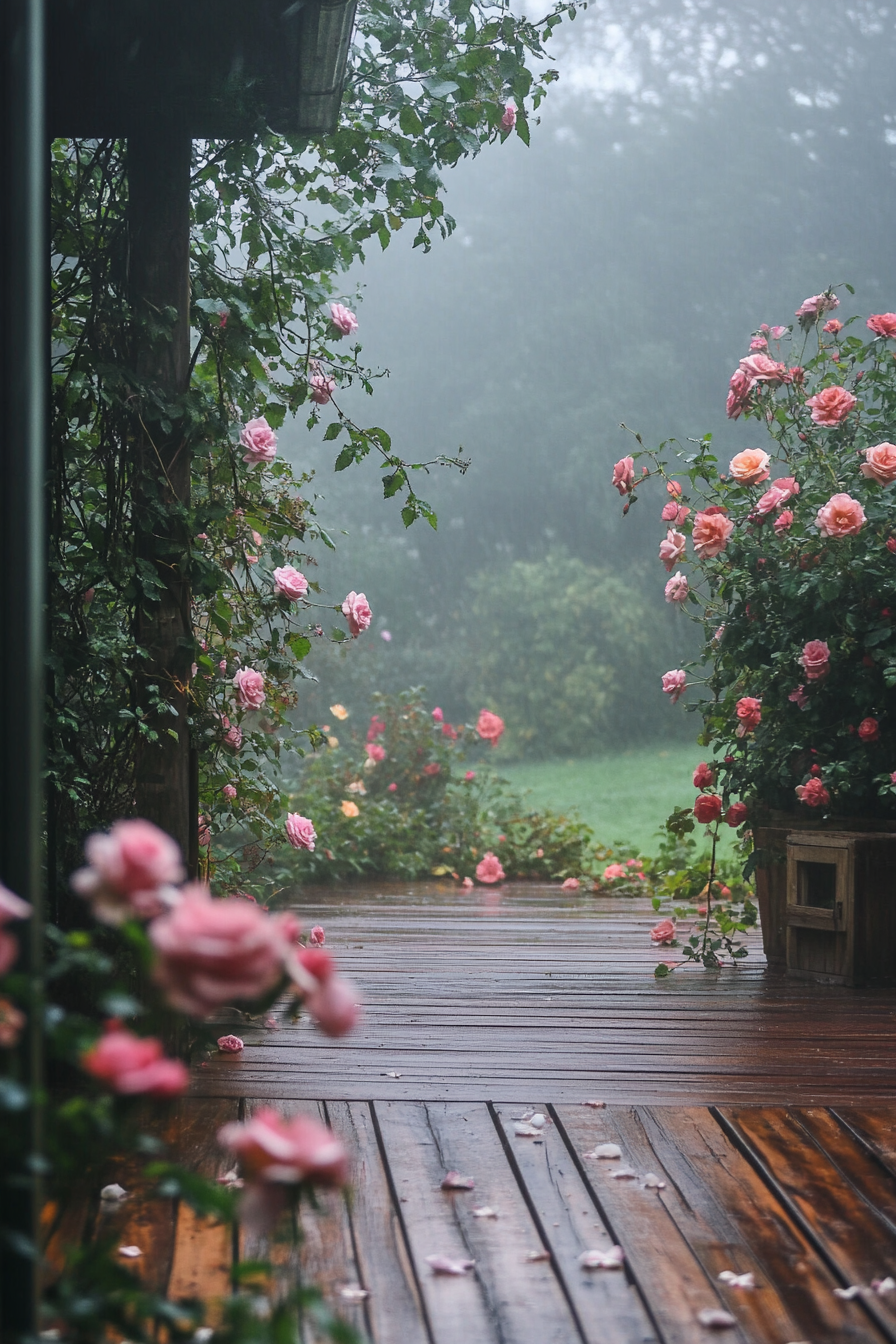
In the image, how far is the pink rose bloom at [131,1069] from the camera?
0.75 meters

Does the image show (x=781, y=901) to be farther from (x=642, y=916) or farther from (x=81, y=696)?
(x=81, y=696)

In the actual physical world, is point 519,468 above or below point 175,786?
above

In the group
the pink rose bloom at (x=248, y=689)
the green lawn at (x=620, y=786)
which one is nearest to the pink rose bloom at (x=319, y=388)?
the pink rose bloom at (x=248, y=689)

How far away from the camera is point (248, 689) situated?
2424mm

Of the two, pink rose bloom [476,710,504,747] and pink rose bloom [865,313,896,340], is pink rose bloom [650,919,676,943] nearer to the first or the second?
pink rose bloom [865,313,896,340]

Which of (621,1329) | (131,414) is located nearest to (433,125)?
(131,414)

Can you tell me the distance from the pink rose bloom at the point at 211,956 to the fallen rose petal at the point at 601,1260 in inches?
36.5

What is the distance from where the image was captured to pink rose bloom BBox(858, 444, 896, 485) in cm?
283

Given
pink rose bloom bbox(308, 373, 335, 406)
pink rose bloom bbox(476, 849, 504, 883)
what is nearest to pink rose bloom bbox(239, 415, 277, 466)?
pink rose bloom bbox(308, 373, 335, 406)

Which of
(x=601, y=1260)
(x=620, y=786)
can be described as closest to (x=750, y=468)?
(x=601, y=1260)

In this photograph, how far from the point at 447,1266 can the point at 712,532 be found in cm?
196

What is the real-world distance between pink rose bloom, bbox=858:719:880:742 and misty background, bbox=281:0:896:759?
9.48m

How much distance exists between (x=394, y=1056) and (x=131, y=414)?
1.24 meters

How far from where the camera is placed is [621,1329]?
1.33m
